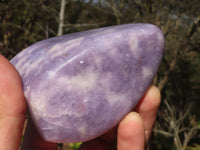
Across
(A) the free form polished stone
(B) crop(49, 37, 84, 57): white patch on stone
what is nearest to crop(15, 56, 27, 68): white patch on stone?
(A) the free form polished stone

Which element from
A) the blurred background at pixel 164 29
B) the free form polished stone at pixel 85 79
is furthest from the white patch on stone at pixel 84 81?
the blurred background at pixel 164 29

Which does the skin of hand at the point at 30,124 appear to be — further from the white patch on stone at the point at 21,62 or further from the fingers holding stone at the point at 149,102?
the white patch on stone at the point at 21,62

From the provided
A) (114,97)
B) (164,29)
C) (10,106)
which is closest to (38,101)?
(10,106)

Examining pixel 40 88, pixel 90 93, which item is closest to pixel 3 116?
pixel 40 88

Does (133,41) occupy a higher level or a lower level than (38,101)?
higher

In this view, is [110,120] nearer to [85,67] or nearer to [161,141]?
[85,67]

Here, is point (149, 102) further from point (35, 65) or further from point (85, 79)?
point (35, 65)
